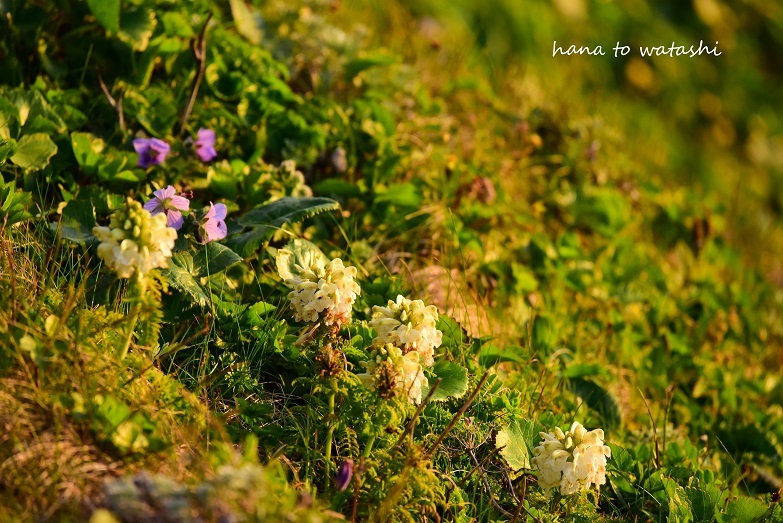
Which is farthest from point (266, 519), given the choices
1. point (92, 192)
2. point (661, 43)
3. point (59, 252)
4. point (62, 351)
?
point (661, 43)

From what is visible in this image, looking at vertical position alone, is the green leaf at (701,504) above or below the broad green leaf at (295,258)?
below

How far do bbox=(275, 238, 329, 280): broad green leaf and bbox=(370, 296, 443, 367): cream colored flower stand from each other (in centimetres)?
33

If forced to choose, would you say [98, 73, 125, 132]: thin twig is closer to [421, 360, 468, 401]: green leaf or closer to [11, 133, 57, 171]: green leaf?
[11, 133, 57, 171]: green leaf

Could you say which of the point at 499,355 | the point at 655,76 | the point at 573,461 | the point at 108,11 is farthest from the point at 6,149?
the point at 655,76

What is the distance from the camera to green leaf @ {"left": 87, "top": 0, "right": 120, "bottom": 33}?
251 cm

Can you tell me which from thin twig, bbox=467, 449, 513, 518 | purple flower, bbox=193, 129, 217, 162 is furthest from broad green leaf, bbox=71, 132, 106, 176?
thin twig, bbox=467, 449, 513, 518

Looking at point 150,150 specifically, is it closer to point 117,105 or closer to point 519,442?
point 117,105

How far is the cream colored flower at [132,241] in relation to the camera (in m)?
1.51

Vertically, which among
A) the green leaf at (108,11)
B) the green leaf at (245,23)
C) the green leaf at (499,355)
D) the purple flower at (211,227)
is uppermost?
the green leaf at (245,23)

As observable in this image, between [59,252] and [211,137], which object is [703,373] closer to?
[211,137]

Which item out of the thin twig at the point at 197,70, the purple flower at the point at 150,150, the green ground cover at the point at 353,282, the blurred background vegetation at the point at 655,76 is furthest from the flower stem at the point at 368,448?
the blurred background vegetation at the point at 655,76

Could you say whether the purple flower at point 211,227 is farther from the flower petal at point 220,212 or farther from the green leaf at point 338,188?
the green leaf at point 338,188

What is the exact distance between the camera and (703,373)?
2.94 meters

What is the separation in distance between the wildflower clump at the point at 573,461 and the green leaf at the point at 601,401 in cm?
72
